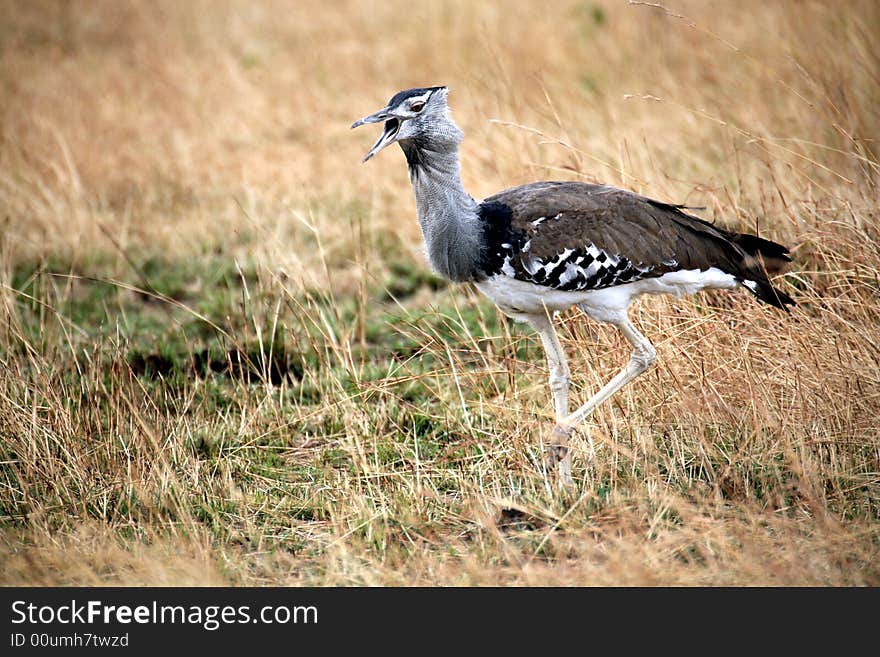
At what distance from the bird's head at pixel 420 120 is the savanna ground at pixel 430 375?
2.39ft

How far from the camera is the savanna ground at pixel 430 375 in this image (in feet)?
13.1

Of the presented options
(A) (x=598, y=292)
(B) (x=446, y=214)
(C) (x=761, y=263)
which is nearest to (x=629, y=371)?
(A) (x=598, y=292)

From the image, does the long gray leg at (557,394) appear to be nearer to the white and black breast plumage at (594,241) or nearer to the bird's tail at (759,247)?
the white and black breast plumage at (594,241)

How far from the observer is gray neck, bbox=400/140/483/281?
4.25m

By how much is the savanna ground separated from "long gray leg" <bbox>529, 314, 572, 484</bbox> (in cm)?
9

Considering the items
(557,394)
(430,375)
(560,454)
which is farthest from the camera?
(430,375)

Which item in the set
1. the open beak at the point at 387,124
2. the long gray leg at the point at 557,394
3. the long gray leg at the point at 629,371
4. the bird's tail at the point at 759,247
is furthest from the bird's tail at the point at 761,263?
the open beak at the point at 387,124

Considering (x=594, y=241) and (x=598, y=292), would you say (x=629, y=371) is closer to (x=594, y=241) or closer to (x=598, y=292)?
(x=598, y=292)

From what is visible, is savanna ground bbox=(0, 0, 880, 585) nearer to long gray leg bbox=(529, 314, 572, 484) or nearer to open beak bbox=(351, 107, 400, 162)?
long gray leg bbox=(529, 314, 572, 484)

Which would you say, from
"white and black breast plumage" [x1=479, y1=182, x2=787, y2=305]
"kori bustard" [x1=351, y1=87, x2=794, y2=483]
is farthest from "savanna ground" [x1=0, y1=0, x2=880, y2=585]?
"white and black breast plumage" [x1=479, y1=182, x2=787, y2=305]

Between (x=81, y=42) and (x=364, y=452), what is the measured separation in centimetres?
900

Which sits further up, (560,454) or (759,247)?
(759,247)

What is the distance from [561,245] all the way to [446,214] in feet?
1.54

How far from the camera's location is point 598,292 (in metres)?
4.27
